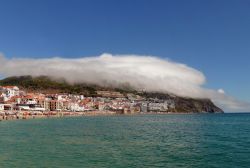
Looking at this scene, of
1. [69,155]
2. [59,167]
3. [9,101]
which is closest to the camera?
[59,167]

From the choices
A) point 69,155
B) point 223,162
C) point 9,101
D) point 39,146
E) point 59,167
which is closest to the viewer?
point 59,167

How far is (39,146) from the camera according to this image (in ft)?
138

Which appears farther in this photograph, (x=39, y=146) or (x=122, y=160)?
(x=39, y=146)

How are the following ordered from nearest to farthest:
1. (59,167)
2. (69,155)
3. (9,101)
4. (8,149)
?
1. (59,167)
2. (69,155)
3. (8,149)
4. (9,101)

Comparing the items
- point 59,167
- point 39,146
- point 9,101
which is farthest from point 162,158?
point 9,101

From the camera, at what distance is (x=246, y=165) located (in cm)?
2975

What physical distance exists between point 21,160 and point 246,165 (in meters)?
19.5

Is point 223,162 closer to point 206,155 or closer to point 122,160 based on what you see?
point 206,155

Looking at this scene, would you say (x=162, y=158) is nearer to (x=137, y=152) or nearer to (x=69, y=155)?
(x=137, y=152)

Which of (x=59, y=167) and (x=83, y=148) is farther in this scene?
(x=83, y=148)

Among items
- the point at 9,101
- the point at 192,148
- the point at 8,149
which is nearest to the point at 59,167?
the point at 8,149

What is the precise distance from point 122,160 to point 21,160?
9.06 meters

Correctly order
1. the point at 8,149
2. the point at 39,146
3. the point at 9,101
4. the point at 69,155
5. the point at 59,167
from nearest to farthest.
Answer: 1. the point at 59,167
2. the point at 69,155
3. the point at 8,149
4. the point at 39,146
5. the point at 9,101

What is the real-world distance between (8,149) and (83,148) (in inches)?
324
